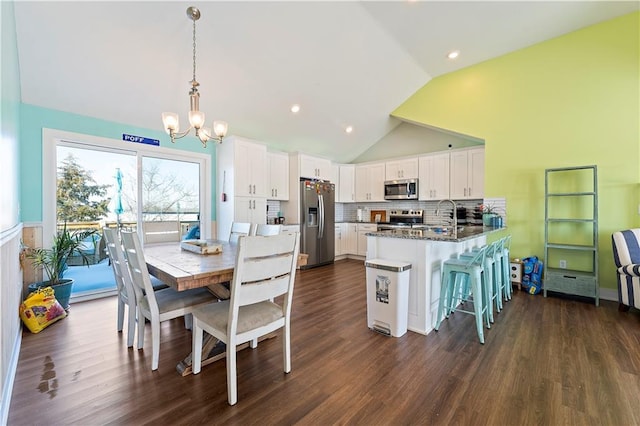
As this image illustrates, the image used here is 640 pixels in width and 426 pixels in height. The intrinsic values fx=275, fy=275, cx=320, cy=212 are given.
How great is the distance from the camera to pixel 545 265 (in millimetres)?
3639

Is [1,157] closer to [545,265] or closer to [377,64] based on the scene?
[377,64]

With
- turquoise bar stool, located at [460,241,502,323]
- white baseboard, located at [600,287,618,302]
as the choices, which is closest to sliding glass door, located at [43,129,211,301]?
turquoise bar stool, located at [460,241,502,323]

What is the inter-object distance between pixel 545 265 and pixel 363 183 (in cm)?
363

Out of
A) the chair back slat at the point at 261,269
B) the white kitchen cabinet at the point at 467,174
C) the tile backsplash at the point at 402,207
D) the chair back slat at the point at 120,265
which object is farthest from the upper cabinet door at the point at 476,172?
the chair back slat at the point at 120,265

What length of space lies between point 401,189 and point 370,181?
0.81 meters

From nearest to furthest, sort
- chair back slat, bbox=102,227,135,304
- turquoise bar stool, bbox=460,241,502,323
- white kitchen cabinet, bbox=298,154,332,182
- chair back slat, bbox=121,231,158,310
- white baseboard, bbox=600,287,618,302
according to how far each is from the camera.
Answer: chair back slat, bbox=121,231,158,310 < chair back slat, bbox=102,227,135,304 < turquoise bar stool, bbox=460,241,502,323 < white baseboard, bbox=600,287,618,302 < white kitchen cabinet, bbox=298,154,332,182

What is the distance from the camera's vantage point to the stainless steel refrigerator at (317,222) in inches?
207

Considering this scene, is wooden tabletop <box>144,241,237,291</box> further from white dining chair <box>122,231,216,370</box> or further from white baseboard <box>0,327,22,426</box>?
white baseboard <box>0,327,22,426</box>


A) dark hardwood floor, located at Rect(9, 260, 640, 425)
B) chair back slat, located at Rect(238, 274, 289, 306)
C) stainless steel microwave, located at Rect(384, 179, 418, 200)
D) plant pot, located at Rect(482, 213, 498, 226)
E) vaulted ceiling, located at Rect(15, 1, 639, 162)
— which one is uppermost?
vaulted ceiling, located at Rect(15, 1, 639, 162)

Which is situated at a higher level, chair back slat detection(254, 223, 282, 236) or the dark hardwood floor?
chair back slat detection(254, 223, 282, 236)

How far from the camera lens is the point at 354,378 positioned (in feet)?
6.12

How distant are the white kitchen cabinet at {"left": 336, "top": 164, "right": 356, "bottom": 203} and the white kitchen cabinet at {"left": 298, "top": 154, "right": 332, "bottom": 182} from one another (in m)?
0.45

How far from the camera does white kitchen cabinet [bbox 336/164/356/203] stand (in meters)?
6.31

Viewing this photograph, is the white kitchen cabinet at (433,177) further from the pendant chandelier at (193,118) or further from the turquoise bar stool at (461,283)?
the pendant chandelier at (193,118)
